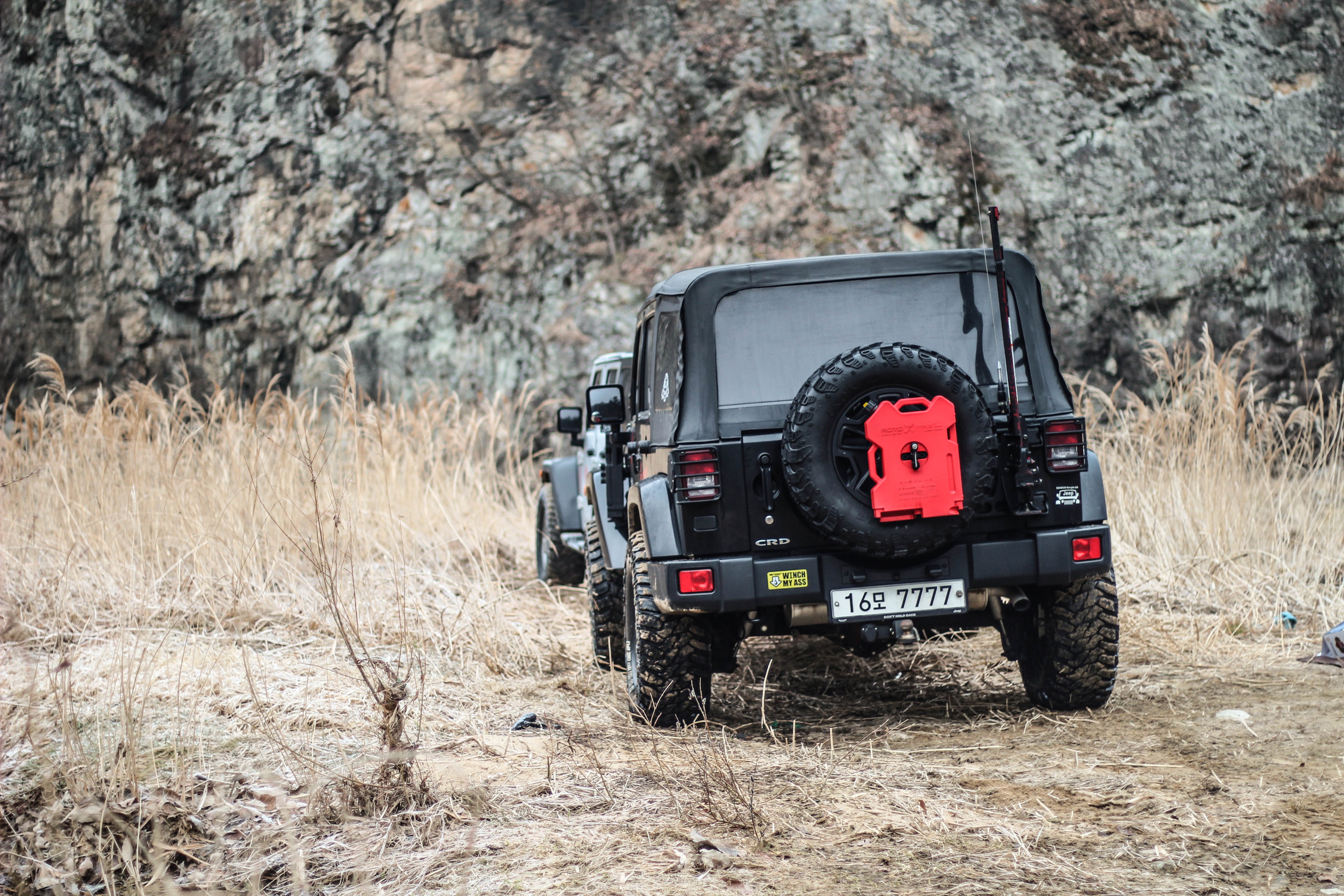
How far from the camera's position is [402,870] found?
10.6 ft

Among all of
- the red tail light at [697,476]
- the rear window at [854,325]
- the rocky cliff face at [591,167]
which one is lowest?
the red tail light at [697,476]

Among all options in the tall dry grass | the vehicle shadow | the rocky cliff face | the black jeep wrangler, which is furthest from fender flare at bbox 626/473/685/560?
the rocky cliff face

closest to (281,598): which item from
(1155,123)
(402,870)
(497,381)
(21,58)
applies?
(402,870)

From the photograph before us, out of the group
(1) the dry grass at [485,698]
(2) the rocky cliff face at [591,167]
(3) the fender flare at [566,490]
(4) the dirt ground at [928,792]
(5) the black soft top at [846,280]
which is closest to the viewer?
(4) the dirt ground at [928,792]

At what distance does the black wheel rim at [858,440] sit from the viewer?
4426mm

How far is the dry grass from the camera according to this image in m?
3.29

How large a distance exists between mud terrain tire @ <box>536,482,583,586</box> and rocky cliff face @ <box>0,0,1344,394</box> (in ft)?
21.0

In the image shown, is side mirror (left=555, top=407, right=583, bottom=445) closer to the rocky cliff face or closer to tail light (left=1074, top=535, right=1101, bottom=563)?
tail light (left=1074, top=535, right=1101, bottom=563)

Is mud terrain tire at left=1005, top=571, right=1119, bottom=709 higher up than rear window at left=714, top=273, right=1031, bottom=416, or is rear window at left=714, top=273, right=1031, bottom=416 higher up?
rear window at left=714, top=273, right=1031, bottom=416

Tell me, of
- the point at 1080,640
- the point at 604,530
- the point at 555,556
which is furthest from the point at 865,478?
the point at 555,556

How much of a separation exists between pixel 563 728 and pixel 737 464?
132 cm

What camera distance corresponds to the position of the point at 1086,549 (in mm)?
4711

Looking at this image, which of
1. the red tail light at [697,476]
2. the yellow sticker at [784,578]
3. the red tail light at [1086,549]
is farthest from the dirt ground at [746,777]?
the red tail light at [697,476]

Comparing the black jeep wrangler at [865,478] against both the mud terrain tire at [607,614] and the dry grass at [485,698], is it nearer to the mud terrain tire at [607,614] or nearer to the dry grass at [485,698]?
the dry grass at [485,698]
